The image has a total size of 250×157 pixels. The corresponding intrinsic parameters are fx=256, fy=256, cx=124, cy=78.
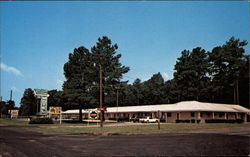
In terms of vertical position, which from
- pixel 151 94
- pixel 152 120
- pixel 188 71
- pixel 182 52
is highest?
pixel 182 52

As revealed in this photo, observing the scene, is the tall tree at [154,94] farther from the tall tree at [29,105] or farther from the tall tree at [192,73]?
the tall tree at [29,105]

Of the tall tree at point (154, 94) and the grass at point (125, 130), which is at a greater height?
the tall tree at point (154, 94)

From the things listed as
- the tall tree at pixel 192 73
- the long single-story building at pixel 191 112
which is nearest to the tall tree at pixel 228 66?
the tall tree at pixel 192 73

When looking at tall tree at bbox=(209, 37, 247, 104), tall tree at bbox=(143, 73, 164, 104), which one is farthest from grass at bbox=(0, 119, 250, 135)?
tall tree at bbox=(143, 73, 164, 104)

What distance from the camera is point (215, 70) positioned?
85.4m

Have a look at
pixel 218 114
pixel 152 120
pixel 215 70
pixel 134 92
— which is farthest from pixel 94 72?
pixel 134 92

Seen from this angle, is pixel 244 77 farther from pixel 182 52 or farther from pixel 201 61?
pixel 182 52

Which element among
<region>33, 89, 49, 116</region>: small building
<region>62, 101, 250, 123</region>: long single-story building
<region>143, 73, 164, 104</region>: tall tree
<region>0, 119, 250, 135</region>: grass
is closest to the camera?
<region>0, 119, 250, 135</region>: grass

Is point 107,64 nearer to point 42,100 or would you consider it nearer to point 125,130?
point 42,100

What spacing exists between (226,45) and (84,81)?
51.8m

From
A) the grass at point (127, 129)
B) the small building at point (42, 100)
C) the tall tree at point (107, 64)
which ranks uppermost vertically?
the tall tree at point (107, 64)

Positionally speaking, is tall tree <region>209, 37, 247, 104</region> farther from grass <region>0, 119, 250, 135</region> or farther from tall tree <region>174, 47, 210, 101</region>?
grass <region>0, 119, 250, 135</region>

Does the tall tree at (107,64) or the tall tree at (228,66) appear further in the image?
the tall tree at (228,66)

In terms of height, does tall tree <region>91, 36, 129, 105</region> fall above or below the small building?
above
